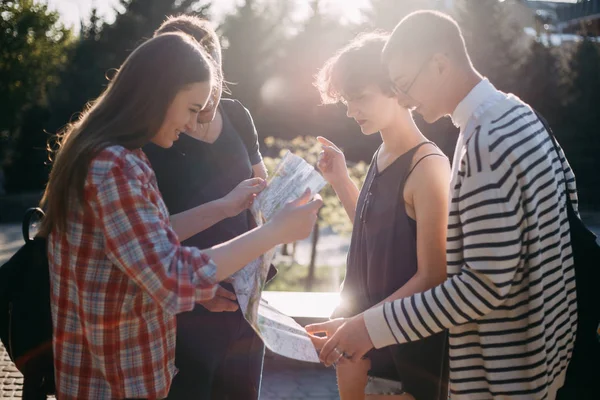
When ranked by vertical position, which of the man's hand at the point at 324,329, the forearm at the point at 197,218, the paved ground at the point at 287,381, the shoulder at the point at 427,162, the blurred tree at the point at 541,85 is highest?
the shoulder at the point at 427,162

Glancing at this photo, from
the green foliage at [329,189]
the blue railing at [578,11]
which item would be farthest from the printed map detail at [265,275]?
the blue railing at [578,11]

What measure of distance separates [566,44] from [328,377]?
21730 millimetres

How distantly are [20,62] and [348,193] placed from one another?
2098 centimetres

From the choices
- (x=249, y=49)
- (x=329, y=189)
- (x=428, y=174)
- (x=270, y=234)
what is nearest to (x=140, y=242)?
(x=270, y=234)

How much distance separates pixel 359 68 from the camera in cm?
219

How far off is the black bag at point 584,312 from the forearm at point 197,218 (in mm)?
1103

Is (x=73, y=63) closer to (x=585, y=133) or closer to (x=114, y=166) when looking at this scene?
(x=585, y=133)

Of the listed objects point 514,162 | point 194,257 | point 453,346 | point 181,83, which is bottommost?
point 453,346

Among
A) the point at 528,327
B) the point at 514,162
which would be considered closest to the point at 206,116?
the point at 514,162

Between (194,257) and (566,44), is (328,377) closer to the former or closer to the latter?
(194,257)

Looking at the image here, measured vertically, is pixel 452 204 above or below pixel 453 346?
above

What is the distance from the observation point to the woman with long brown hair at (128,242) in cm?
147

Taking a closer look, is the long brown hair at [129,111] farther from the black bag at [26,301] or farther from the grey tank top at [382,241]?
the grey tank top at [382,241]

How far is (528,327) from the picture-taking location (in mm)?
1658
